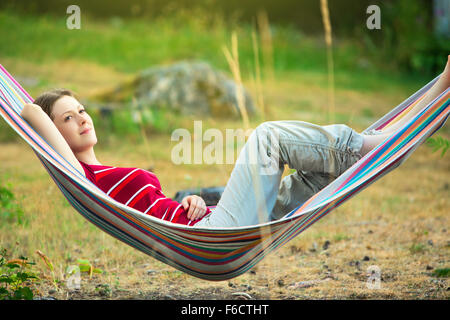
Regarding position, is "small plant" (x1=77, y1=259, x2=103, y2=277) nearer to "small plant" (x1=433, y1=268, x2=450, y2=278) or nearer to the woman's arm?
the woman's arm

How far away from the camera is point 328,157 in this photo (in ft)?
5.97

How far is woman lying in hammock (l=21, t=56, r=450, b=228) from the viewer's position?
5.81 ft

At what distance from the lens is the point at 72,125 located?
1.93m

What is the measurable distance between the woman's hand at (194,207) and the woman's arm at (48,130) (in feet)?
1.21

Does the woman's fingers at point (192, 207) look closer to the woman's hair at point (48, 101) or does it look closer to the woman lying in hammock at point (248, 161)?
the woman lying in hammock at point (248, 161)

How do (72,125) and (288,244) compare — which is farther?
(288,244)

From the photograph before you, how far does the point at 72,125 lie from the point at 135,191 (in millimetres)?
335

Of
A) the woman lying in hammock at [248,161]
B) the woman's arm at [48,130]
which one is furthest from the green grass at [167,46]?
the woman's arm at [48,130]
